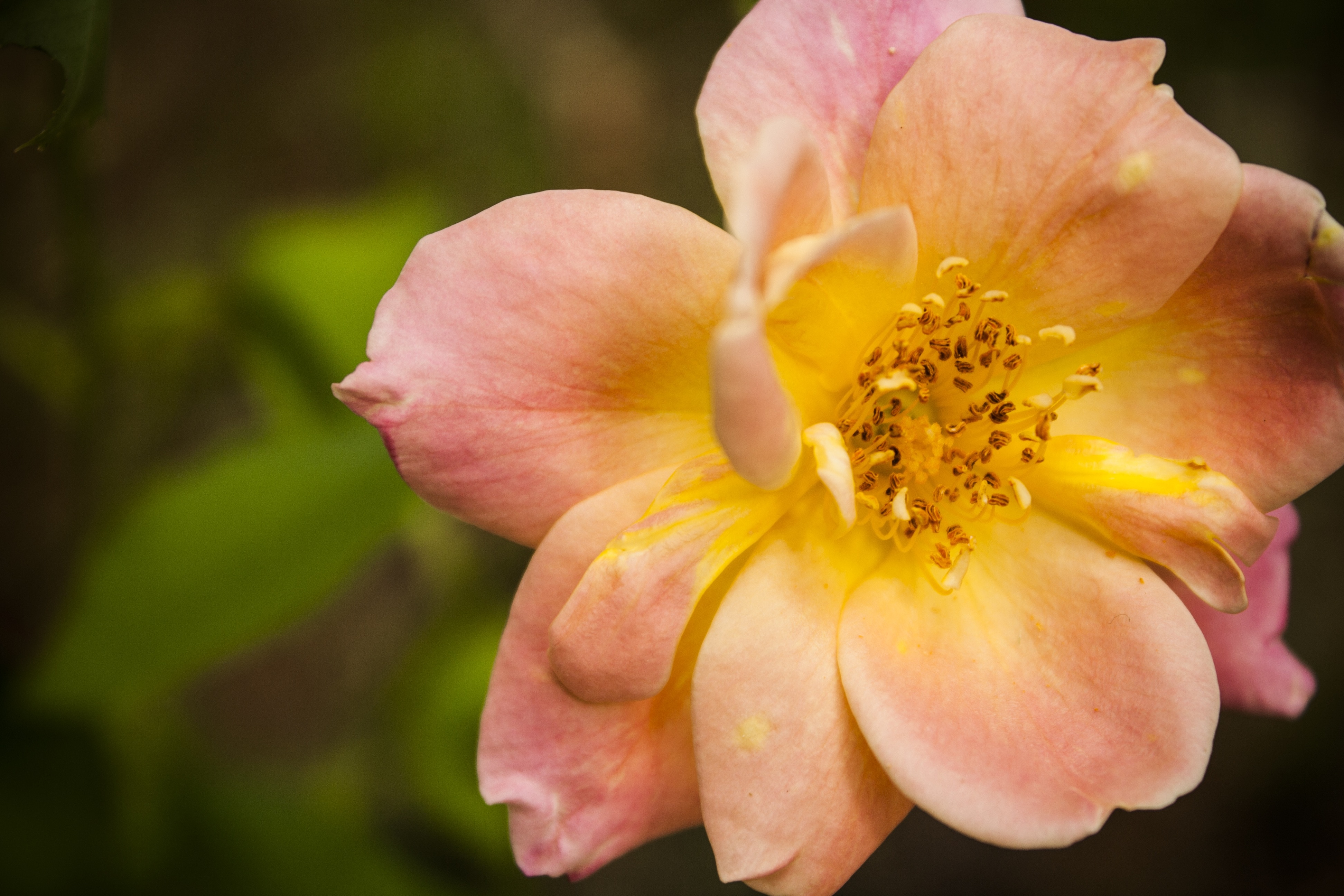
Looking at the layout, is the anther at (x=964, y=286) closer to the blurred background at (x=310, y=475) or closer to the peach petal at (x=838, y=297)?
the peach petal at (x=838, y=297)

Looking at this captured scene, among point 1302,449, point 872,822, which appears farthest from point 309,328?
point 1302,449

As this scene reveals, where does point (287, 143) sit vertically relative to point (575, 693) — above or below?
above

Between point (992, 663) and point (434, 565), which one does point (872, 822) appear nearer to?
point (992, 663)

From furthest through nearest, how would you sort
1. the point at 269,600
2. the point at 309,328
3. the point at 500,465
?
the point at 309,328 < the point at 269,600 < the point at 500,465

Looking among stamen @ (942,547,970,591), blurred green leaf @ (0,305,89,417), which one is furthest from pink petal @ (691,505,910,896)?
blurred green leaf @ (0,305,89,417)

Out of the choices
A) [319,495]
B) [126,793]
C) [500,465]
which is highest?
[500,465]

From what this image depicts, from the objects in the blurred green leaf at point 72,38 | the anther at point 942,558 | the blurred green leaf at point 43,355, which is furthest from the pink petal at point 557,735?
the blurred green leaf at point 43,355
